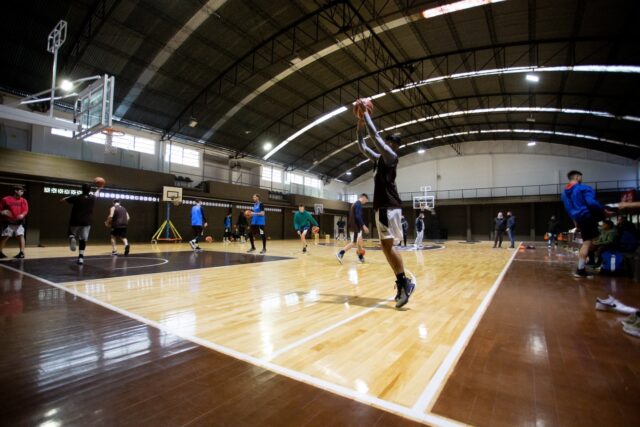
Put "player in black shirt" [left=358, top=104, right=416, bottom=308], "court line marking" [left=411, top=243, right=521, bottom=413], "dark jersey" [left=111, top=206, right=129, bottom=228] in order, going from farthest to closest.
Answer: "dark jersey" [left=111, top=206, right=129, bottom=228], "player in black shirt" [left=358, top=104, right=416, bottom=308], "court line marking" [left=411, top=243, right=521, bottom=413]

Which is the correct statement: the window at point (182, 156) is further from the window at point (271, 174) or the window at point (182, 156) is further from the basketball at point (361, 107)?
the basketball at point (361, 107)

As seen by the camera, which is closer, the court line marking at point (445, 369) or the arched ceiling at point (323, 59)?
the court line marking at point (445, 369)

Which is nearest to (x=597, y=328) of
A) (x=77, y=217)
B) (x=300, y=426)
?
(x=300, y=426)

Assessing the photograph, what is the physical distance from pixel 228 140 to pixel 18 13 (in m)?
12.0

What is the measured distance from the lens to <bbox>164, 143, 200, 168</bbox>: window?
19853mm

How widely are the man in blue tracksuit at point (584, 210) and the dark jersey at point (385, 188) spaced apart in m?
3.91

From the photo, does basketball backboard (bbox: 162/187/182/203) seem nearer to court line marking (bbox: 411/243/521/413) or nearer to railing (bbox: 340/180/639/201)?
court line marking (bbox: 411/243/521/413)

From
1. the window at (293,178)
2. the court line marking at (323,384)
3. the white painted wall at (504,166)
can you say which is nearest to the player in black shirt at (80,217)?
the court line marking at (323,384)

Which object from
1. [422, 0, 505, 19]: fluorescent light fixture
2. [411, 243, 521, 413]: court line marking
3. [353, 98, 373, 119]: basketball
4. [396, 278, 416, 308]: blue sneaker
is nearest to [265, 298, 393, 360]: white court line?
[396, 278, 416, 308]: blue sneaker

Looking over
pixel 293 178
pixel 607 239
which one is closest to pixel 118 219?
pixel 607 239

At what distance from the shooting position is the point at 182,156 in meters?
20.9

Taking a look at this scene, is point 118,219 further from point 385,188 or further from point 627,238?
point 627,238

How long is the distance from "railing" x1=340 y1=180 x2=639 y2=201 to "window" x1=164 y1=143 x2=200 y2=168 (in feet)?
69.7

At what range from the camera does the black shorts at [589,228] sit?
17.3 ft
